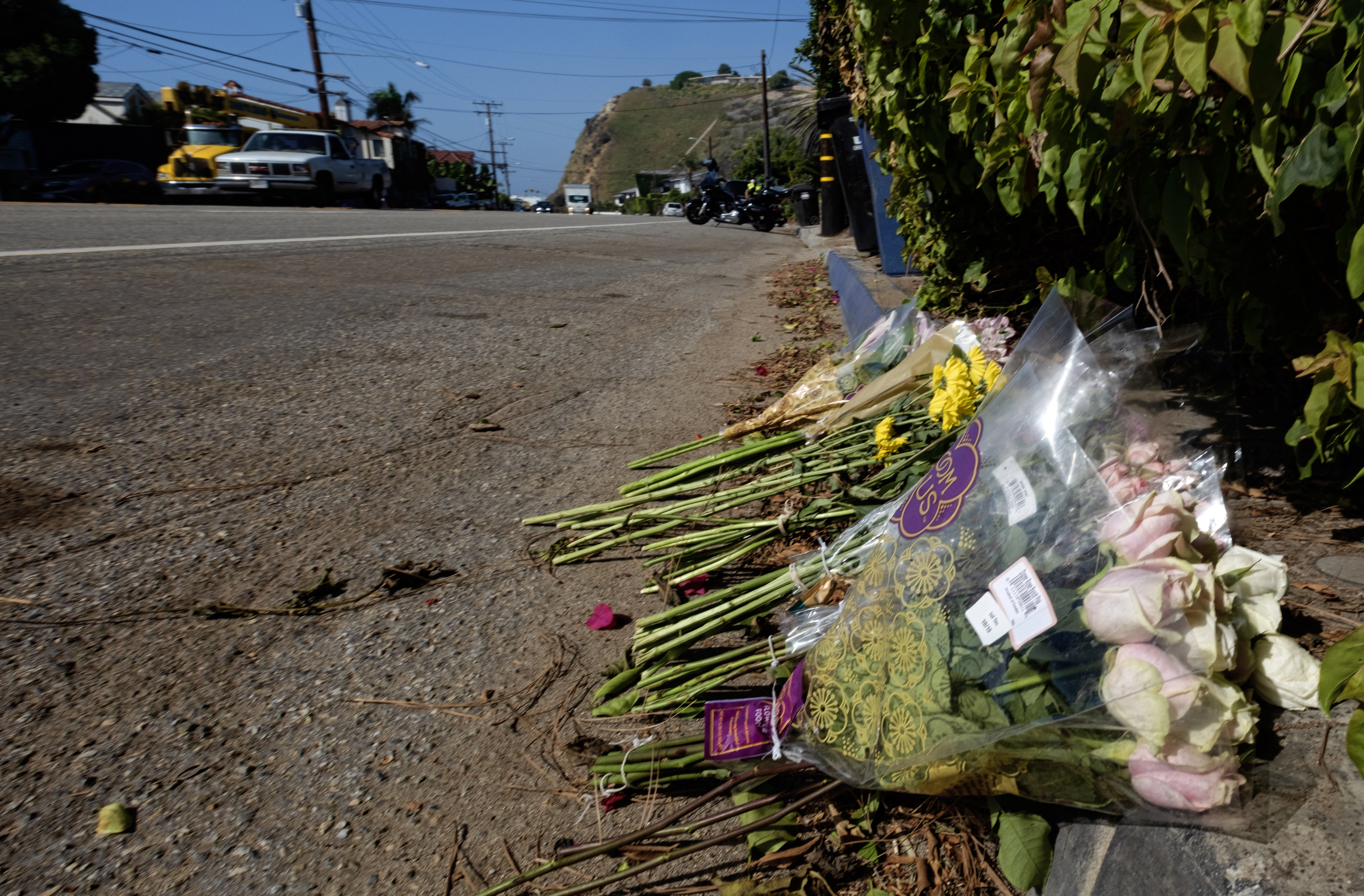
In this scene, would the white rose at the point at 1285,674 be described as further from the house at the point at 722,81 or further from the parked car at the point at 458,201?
the house at the point at 722,81

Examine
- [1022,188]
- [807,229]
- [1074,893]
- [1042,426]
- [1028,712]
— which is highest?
[1022,188]

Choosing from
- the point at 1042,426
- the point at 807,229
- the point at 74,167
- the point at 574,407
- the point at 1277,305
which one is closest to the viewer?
the point at 1042,426

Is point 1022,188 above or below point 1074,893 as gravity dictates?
above

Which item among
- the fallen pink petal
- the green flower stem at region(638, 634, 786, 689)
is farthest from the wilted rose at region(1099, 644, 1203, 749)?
the fallen pink petal

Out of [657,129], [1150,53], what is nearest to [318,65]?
[1150,53]

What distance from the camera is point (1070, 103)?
1391 mm

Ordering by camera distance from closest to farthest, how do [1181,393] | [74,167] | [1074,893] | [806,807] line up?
[1074,893], [1181,393], [806,807], [74,167]

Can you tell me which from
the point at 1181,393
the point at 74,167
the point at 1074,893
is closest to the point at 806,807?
the point at 1074,893

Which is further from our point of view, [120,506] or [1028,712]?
[120,506]

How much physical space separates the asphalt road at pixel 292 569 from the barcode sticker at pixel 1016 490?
3.04ft

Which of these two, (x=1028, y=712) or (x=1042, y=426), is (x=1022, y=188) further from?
(x=1028, y=712)

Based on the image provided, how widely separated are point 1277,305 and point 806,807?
55.1 inches

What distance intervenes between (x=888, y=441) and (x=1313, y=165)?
1279mm

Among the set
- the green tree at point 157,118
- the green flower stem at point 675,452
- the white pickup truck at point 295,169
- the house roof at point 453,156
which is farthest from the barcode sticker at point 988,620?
the house roof at point 453,156
